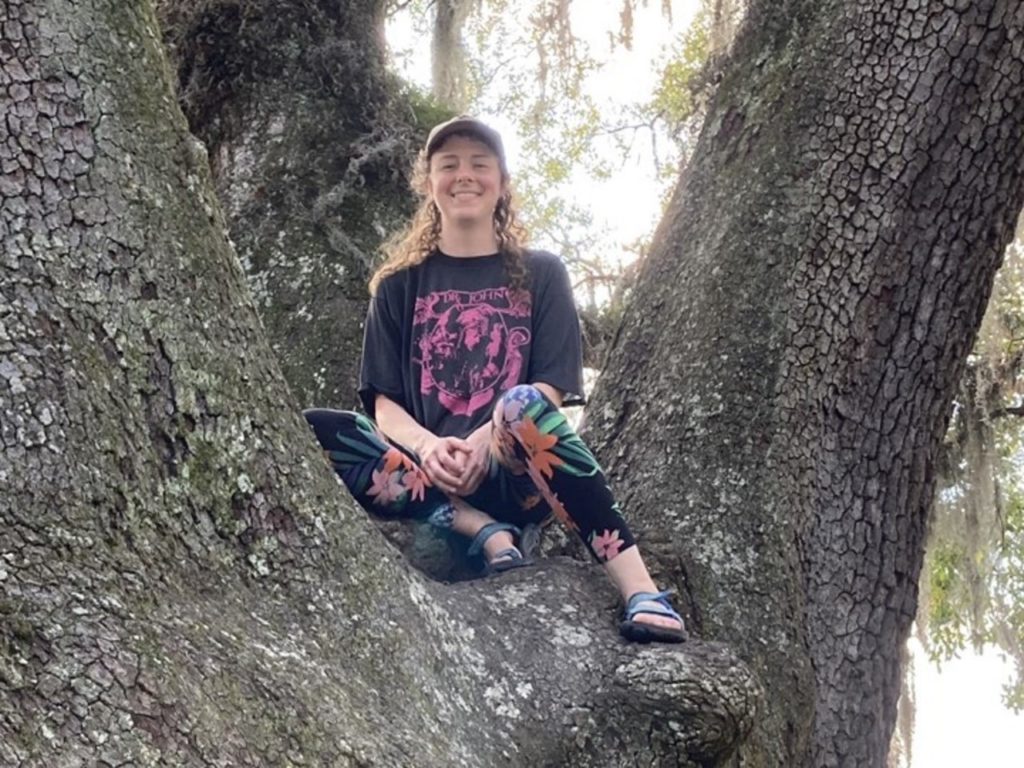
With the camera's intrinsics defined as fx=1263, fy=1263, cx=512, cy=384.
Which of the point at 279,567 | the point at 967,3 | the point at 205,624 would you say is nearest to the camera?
the point at 205,624

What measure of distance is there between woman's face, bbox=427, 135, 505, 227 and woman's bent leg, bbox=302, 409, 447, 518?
2.07 feet

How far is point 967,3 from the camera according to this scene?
3092mm

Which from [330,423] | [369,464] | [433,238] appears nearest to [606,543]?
[369,464]

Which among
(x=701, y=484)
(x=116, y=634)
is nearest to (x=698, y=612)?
(x=701, y=484)

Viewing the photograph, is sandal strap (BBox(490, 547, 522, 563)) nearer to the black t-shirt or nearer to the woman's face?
the black t-shirt

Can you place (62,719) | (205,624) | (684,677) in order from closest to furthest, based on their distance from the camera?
(62,719), (205,624), (684,677)

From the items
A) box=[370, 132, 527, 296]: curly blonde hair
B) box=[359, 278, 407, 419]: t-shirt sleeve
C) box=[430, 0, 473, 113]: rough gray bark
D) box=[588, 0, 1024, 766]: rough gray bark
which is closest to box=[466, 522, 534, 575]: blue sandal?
box=[588, 0, 1024, 766]: rough gray bark

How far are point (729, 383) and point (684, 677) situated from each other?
910 millimetres

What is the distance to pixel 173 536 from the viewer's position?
201cm

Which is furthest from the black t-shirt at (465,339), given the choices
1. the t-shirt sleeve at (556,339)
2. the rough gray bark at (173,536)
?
the rough gray bark at (173,536)

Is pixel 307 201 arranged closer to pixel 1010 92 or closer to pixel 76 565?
pixel 1010 92

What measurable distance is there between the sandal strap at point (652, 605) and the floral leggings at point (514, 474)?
0.11 m

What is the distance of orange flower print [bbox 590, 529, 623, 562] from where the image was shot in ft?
9.08

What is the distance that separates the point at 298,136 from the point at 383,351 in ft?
4.62
